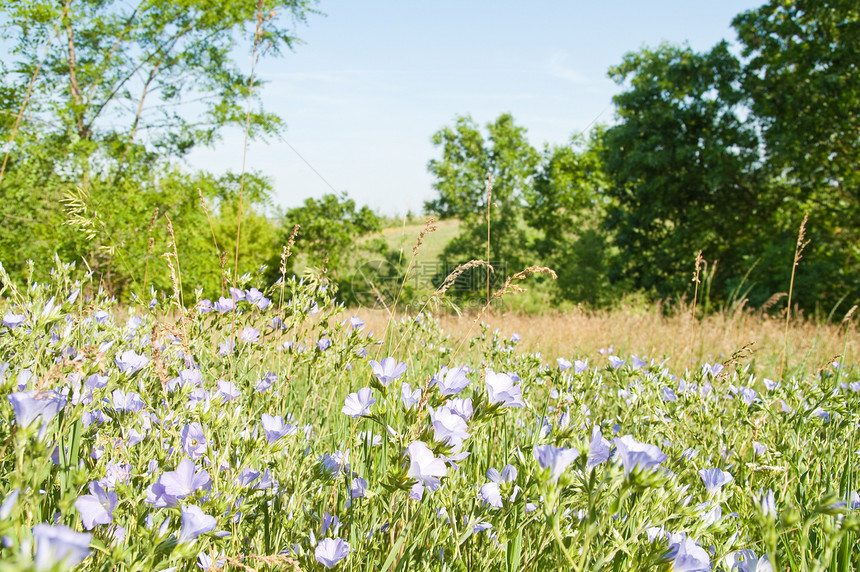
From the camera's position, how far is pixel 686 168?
14.9 m

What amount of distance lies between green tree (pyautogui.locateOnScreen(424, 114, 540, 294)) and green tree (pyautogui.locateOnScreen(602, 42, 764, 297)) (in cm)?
440

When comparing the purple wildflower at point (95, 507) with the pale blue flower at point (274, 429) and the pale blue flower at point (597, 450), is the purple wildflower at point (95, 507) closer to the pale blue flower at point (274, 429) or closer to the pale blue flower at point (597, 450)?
the pale blue flower at point (274, 429)

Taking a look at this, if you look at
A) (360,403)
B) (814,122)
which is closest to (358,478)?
(360,403)

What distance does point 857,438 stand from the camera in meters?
2.13

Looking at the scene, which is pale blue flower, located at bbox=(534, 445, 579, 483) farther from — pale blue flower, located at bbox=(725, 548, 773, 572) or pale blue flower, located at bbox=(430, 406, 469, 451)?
pale blue flower, located at bbox=(725, 548, 773, 572)

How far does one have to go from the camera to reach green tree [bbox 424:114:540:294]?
1917 centimetres

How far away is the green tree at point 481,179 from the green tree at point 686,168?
14.4 ft

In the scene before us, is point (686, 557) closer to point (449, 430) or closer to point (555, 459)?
point (555, 459)

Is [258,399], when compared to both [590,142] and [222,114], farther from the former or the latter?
[590,142]

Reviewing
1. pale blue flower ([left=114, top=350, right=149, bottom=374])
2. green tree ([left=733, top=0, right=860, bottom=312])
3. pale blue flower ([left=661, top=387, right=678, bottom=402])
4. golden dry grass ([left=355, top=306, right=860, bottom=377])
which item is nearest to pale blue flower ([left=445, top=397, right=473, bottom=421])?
pale blue flower ([left=114, top=350, right=149, bottom=374])

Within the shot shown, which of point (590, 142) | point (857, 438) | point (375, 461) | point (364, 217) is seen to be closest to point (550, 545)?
point (375, 461)

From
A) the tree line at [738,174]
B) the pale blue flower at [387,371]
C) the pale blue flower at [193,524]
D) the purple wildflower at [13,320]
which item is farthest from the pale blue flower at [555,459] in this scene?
the tree line at [738,174]

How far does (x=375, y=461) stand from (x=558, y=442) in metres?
0.54

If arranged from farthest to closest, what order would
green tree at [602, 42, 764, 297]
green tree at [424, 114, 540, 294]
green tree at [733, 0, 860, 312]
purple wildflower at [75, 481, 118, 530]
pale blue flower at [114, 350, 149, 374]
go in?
green tree at [424, 114, 540, 294] → green tree at [602, 42, 764, 297] → green tree at [733, 0, 860, 312] → pale blue flower at [114, 350, 149, 374] → purple wildflower at [75, 481, 118, 530]
